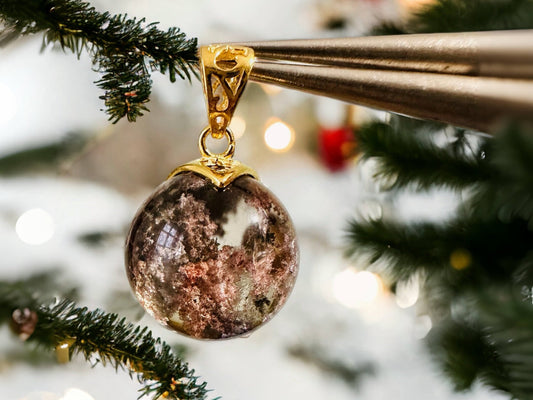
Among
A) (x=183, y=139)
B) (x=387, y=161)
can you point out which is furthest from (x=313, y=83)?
(x=183, y=139)

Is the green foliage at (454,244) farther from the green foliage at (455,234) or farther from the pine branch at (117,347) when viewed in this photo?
the pine branch at (117,347)

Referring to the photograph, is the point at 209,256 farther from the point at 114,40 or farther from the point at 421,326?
the point at 421,326

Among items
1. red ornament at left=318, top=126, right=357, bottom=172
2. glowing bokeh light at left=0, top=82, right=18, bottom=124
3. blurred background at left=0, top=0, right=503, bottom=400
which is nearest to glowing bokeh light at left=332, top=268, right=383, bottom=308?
blurred background at left=0, top=0, right=503, bottom=400

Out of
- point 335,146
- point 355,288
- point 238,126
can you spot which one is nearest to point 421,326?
point 355,288

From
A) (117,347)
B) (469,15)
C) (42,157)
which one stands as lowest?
(117,347)

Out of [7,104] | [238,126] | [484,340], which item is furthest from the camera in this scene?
[238,126]

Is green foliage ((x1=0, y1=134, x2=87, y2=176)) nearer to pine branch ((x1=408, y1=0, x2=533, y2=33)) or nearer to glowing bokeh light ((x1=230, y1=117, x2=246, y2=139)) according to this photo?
glowing bokeh light ((x1=230, y1=117, x2=246, y2=139))

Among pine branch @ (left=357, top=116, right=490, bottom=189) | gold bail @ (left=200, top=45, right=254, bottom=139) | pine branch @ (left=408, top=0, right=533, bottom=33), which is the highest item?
pine branch @ (left=408, top=0, right=533, bottom=33)
